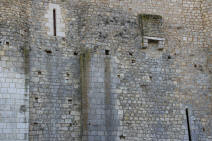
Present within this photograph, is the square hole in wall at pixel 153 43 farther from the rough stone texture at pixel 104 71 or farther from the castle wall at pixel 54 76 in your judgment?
the castle wall at pixel 54 76

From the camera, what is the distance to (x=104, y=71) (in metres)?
12.5

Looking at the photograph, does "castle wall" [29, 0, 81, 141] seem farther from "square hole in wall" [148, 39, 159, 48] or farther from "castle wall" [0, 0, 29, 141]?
"square hole in wall" [148, 39, 159, 48]

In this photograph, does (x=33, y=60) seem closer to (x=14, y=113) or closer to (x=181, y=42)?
(x=14, y=113)

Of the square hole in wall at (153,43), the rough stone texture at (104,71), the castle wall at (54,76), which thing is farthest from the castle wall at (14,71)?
the square hole in wall at (153,43)

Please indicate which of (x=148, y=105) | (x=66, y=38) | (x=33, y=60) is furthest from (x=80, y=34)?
(x=148, y=105)

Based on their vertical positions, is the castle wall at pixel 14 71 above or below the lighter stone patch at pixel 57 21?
below

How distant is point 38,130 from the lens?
1148 cm

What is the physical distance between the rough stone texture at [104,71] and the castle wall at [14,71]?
0.03m

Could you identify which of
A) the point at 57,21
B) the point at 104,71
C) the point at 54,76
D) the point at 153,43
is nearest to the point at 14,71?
the point at 54,76

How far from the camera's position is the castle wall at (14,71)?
36.3ft

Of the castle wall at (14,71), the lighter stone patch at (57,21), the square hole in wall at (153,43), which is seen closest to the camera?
the castle wall at (14,71)

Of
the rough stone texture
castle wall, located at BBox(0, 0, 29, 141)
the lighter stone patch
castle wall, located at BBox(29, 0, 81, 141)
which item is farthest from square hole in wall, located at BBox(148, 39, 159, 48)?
castle wall, located at BBox(0, 0, 29, 141)

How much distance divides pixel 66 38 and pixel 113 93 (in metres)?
2.23

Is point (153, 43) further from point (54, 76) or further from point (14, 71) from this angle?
point (14, 71)
